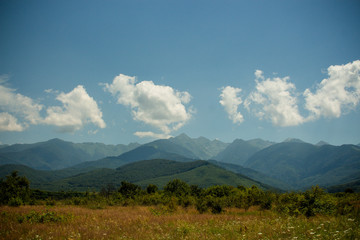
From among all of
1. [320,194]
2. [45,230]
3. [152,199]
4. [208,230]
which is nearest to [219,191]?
[152,199]

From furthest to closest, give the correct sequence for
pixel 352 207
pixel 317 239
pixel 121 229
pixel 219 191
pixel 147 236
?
pixel 219 191 → pixel 352 207 → pixel 121 229 → pixel 147 236 → pixel 317 239

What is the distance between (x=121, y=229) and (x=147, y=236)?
98.2 inches

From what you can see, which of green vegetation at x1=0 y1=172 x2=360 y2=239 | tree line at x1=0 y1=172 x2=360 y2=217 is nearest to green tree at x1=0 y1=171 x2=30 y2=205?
tree line at x1=0 y1=172 x2=360 y2=217

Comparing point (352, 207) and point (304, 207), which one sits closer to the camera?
point (352, 207)

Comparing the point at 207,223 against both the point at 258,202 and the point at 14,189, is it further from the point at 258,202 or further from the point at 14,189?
the point at 14,189

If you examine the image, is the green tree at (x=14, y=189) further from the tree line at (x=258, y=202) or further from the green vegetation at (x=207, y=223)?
the green vegetation at (x=207, y=223)

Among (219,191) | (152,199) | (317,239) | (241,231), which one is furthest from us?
(219,191)

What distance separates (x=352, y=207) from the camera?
1520 centimetres

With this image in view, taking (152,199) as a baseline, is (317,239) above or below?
above

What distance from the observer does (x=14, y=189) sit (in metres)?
28.3

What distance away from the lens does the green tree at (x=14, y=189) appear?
26.4 metres

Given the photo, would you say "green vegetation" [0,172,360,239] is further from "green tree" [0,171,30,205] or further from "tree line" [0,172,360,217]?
"green tree" [0,171,30,205]

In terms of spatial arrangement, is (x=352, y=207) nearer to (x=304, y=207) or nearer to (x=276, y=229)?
(x=304, y=207)

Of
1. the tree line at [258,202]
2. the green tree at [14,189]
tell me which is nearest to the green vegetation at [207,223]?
the tree line at [258,202]
